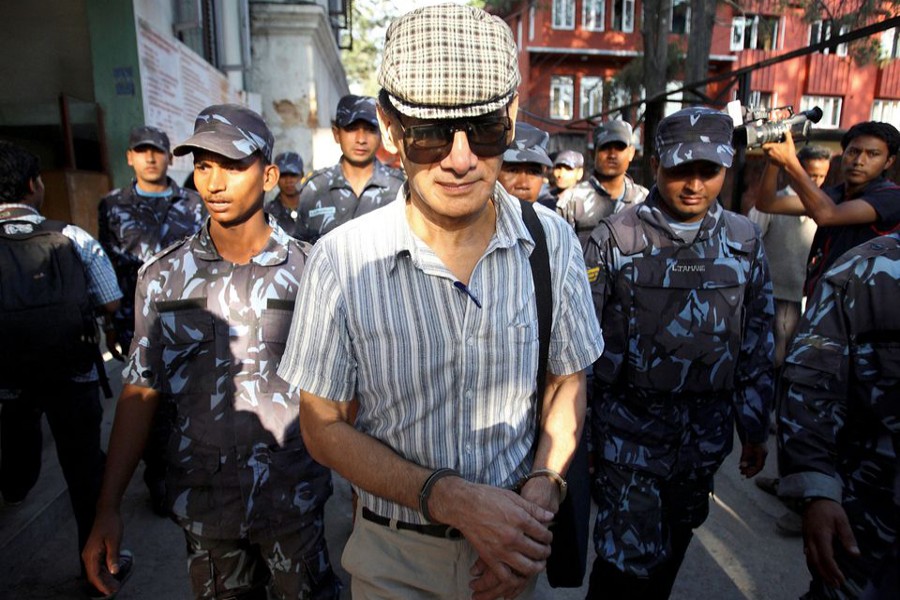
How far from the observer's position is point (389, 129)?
1.41 m

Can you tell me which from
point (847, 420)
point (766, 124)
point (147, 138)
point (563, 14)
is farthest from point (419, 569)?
point (563, 14)

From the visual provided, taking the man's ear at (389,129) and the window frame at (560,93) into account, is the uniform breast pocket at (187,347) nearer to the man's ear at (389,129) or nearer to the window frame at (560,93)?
the man's ear at (389,129)

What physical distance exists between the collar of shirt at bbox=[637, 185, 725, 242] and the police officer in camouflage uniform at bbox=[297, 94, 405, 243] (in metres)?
1.98

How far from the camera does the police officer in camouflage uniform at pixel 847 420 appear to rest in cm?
158

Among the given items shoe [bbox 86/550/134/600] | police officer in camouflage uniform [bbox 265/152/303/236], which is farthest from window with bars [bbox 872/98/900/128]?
shoe [bbox 86/550/134/600]

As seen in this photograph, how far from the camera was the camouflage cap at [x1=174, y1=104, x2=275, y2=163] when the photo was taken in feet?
6.63

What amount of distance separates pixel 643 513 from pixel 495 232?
1.46 meters

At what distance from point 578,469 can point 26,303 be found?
8.24 ft

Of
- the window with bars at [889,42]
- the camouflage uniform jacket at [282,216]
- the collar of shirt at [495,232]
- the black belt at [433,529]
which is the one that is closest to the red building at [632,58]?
the window with bars at [889,42]

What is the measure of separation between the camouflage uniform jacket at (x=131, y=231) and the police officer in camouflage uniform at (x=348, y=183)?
2.90 feet

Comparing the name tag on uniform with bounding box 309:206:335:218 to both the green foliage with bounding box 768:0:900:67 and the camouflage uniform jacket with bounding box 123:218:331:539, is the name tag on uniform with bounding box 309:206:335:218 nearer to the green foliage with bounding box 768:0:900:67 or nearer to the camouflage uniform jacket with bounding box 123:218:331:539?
the camouflage uniform jacket with bounding box 123:218:331:539

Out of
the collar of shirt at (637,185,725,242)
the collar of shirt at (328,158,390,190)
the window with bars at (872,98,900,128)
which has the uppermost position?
the window with bars at (872,98,900,128)

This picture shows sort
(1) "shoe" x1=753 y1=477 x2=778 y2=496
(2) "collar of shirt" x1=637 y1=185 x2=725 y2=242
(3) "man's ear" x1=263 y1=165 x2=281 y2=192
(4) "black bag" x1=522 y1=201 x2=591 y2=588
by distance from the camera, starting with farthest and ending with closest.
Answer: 1. (1) "shoe" x1=753 y1=477 x2=778 y2=496
2. (2) "collar of shirt" x1=637 y1=185 x2=725 y2=242
3. (3) "man's ear" x1=263 y1=165 x2=281 y2=192
4. (4) "black bag" x1=522 y1=201 x2=591 y2=588

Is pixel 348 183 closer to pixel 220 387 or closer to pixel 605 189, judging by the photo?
pixel 605 189
